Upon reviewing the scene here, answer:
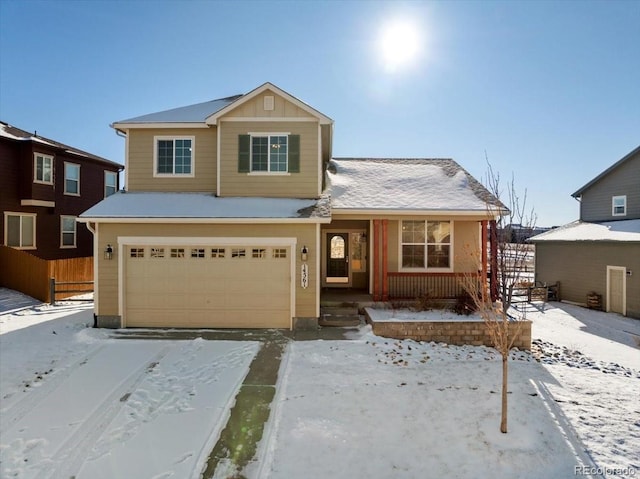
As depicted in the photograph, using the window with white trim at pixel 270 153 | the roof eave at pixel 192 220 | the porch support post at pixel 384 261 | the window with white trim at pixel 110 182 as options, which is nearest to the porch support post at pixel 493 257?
the porch support post at pixel 384 261

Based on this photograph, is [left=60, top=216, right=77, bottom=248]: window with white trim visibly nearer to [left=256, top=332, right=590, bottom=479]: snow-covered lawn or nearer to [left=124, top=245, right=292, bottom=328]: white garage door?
[left=124, top=245, right=292, bottom=328]: white garage door

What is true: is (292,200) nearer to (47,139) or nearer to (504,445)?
(504,445)

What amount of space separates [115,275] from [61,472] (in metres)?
6.11

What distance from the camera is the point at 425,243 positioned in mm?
11648

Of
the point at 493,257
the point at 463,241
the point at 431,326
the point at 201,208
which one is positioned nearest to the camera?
the point at 431,326

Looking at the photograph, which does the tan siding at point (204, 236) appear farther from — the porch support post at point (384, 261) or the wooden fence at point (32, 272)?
the wooden fence at point (32, 272)

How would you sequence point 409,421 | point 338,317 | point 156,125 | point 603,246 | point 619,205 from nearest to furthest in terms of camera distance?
point 409,421 → point 338,317 → point 156,125 → point 603,246 → point 619,205

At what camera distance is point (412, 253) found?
1168cm

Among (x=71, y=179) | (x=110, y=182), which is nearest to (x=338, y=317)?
(x=71, y=179)

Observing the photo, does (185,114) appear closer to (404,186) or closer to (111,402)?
(404,186)

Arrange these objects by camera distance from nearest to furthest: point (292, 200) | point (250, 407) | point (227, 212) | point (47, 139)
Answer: point (250, 407) < point (227, 212) < point (292, 200) < point (47, 139)

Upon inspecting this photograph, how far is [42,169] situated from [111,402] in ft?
50.9

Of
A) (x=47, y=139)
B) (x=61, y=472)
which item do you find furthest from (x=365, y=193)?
(x=47, y=139)

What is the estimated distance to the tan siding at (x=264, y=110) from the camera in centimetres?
1026
